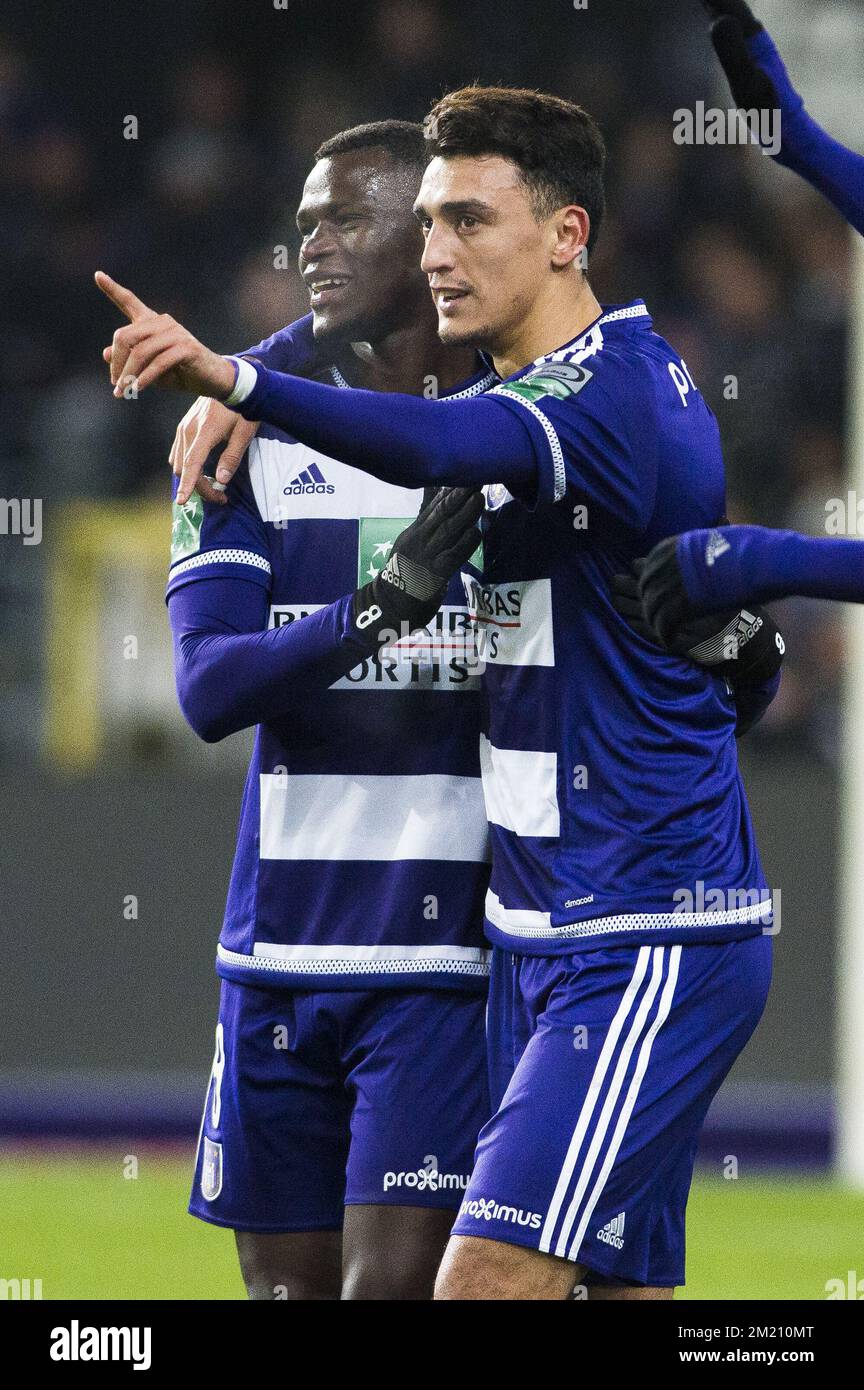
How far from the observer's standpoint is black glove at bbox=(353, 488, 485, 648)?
2.95 metres

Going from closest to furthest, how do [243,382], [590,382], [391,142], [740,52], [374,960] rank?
[243,382], [590,382], [740,52], [374,960], [391,142]

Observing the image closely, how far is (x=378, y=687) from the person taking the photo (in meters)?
3.26

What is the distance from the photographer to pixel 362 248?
3312mm

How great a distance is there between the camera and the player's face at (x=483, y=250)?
2963 mm

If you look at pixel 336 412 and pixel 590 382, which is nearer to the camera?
pixel 336 412

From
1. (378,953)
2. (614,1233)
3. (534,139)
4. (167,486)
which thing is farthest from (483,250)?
(167,486)

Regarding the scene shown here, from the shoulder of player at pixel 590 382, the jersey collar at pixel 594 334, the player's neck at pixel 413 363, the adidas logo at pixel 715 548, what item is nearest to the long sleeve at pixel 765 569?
the adidas logo at pixel 715 548

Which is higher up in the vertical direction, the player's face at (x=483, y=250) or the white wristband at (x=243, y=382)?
the player's face at (x=483, y=250)

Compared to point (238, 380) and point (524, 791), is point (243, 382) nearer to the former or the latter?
point (238, 380)

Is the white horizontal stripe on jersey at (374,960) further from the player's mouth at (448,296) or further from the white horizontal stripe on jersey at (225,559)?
the player's mouth at (448,296)

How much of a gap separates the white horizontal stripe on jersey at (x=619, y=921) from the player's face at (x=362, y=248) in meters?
0.97

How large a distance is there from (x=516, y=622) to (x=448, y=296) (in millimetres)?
463

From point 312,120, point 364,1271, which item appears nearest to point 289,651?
point 364,1271
